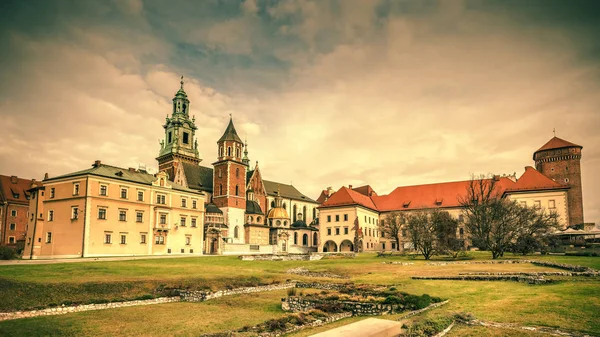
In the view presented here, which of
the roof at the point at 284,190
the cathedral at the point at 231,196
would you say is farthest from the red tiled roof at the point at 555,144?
the roof at the point at 284,190

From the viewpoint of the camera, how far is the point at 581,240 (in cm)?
5191

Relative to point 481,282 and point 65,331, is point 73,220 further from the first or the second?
point 481,282

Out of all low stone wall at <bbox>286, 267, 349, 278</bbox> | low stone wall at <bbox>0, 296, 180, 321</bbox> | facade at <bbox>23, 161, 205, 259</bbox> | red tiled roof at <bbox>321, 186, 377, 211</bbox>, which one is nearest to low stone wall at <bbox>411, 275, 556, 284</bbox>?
low stone wall at <bbox>286, 267, 349, 278</bbox>

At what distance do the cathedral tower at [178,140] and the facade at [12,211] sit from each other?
2695 centimetres

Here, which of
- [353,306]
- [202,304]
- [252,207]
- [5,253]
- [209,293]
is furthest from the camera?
[252,207]

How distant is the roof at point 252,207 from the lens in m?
82.6

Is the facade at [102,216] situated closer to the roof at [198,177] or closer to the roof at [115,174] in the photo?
the roof at [115,174]

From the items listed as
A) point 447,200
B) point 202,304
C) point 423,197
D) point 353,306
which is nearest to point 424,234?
point 353,306

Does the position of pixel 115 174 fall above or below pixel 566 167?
below

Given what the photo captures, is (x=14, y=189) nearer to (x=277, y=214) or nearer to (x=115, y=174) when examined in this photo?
(x=115, y=174)

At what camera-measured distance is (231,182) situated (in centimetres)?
7844

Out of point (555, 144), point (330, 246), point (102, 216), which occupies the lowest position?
point (330, 246)

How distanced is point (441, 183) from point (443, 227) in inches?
1479

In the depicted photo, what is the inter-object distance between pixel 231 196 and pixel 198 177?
1055 centimetres
